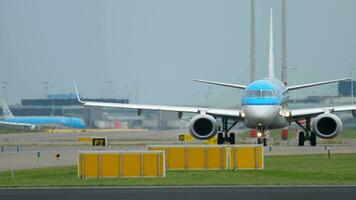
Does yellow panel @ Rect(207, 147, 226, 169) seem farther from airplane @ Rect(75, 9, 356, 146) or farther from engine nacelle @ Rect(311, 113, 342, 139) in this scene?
engine nacelle @ Rect(311, 113, 342, 139)

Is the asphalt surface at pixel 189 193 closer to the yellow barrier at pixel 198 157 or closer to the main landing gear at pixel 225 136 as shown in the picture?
the yellow barrier at pixel 198 157

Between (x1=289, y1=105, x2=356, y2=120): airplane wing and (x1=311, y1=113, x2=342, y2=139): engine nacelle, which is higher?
(x1=289, y1=105, x2=356, y2=120): airplane wing

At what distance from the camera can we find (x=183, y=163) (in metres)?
62.5

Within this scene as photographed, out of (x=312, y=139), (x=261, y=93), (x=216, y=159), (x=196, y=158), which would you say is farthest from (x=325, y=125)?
(x=196, y=158)

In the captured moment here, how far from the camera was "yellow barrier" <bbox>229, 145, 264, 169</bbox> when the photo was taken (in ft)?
203

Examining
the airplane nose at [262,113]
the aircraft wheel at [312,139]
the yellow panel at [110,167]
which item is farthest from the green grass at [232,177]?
the aircraft wheel at [312,139]

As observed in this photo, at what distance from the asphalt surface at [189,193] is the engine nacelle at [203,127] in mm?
37368

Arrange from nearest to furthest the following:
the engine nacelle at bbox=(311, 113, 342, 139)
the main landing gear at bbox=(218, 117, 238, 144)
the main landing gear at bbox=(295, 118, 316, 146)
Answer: the engine nacelle at bbox=(311, 113, 342, 139) → the main landing gear at bbox=(218, 117, 238, 144) → the main landing gear at bbox=(295, 118, 316, 146)

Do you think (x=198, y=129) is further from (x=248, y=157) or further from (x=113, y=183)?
(x=113, y=183)

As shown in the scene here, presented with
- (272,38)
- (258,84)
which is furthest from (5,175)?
(272,38)

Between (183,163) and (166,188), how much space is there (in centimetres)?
1452

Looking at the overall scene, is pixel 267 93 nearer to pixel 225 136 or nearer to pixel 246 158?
pixel 225 136

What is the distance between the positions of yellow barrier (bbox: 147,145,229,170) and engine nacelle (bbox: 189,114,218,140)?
22.9 meters

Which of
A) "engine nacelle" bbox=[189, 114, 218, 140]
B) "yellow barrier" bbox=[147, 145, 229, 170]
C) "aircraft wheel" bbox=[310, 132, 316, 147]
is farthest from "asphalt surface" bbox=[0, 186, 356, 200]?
"aircraft wheel" bbox=[310, 132, 316, 147]
